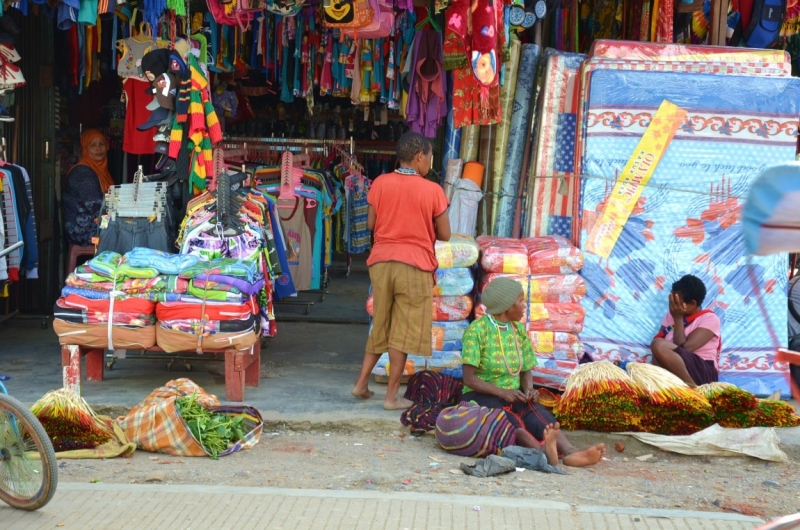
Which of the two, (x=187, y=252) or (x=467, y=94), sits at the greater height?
(x=467, y=94)

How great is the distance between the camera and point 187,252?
668 cm

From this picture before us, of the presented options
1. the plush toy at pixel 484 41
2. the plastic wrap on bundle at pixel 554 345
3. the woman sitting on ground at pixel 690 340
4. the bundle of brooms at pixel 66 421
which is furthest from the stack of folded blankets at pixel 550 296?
the bundle of brooms at pixel 66 421

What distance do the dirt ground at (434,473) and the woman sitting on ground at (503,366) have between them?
336 mm

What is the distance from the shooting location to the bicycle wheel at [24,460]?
4.24 metres

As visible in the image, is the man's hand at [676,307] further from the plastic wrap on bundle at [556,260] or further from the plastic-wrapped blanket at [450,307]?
the plastic-wrapped blanket at [450,307]

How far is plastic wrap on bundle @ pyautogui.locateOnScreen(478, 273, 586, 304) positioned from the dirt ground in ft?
3.43

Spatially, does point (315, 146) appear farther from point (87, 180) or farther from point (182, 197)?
point (182, 197)

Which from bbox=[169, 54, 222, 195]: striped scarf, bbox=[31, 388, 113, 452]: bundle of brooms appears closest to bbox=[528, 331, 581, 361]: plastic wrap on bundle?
bbox=[169, 54, 222, 195]: striped scarf

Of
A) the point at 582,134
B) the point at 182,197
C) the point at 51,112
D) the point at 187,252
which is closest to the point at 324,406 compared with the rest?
the point at 187,252

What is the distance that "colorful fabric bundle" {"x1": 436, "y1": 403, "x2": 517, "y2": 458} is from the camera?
5.34 m

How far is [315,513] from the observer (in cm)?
443

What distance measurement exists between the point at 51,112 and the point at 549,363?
Result: 208 inches

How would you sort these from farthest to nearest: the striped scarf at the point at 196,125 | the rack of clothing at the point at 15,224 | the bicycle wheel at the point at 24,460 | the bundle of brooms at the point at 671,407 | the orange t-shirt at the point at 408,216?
the rack of clothing at the point at 15,224
the striped scarf at the point at 196,125
the orange t-shirt at the point at 408,216
the bundle of brooms at the point at 671,407
the bicycle wheel at the point at 24,460

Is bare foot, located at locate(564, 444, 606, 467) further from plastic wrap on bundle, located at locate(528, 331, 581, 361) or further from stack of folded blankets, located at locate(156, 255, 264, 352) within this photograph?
stack of folded blankets, located at locate(156, 255, 264, 352)
